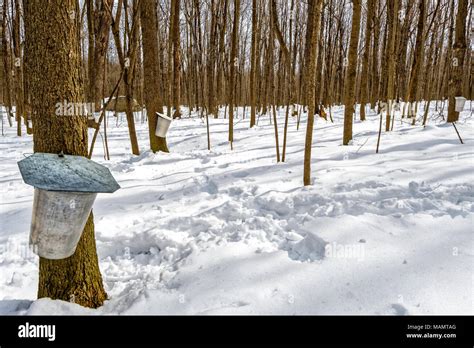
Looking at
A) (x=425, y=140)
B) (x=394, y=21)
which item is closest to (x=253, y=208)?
(x=425, y=140)

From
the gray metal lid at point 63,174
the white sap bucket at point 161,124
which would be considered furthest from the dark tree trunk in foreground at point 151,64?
the gray metal lid at point 63,174

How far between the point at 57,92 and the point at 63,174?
563mm

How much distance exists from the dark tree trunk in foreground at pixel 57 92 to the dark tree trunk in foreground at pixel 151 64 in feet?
15.8

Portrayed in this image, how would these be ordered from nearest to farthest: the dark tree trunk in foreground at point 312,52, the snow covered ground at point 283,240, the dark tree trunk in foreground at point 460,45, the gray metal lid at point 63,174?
the gray metal lid at point 63,174, the snow covered ground at point 283,240, the dark tree trunk in foreground at point 312,52, the dark tree trunk in foreground at point 460,45

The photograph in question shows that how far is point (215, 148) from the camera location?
7.34m

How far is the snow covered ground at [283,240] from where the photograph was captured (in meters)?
1.89

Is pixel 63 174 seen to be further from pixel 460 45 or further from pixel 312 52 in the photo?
pixel 460 45

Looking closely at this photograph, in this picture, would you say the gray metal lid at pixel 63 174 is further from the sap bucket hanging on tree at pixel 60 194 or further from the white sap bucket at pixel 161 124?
the white sap bucket at pixel 161 124

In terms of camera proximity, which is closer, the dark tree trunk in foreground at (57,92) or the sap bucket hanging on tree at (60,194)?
the sap bucket hanging on tree at (60,194)

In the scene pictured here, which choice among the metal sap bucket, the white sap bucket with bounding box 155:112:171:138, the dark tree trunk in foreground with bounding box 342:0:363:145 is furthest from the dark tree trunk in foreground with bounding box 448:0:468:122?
the metal sap bucket

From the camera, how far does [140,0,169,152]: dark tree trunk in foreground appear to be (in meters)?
6.25

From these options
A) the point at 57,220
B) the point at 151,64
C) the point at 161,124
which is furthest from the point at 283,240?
the point at 151,64
